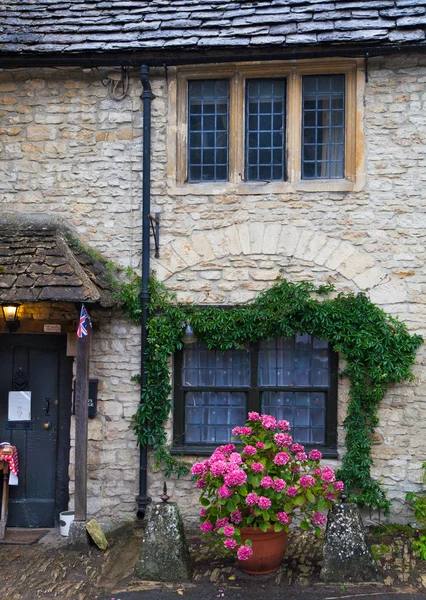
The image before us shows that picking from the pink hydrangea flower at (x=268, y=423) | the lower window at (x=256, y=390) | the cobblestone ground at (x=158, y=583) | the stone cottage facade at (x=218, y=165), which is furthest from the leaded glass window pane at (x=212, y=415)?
the pink hydrangea flower at (x=268, y=423)

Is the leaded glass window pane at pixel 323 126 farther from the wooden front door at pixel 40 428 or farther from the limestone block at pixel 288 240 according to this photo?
the wooden front door at pixel 40 428

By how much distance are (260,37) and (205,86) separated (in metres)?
0.90

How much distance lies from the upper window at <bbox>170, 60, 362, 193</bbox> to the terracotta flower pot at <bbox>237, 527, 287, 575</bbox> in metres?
3.81

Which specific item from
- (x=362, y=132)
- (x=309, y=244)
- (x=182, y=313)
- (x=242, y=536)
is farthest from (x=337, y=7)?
(x=242, y=536)

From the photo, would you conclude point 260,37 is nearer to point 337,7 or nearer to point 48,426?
point 337,7

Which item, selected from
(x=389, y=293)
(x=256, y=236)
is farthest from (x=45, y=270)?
(x=389, y=293)

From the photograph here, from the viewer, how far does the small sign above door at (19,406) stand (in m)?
7.82

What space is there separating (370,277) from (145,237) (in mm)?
2620

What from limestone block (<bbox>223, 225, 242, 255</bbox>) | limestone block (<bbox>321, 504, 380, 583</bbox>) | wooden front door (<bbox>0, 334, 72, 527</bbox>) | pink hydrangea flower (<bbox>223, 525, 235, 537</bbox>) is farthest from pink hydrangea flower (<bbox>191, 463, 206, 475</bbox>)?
limestone block (<bbox>223, 225, 242, 255</bbox>)

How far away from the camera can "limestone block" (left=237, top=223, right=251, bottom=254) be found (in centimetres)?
760

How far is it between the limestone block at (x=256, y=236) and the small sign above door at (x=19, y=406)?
10.5 ft

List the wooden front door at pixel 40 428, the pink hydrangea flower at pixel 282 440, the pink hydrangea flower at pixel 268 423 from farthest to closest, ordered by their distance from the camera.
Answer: the wooden front door at pixel 40 428, the pink hydrangea flower at pixel 268 423, the pink hydrangea flower at pixel 282 440

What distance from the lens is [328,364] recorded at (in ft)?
24.9

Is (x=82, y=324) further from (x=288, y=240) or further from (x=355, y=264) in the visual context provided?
Answer: (x=355, y=264)
